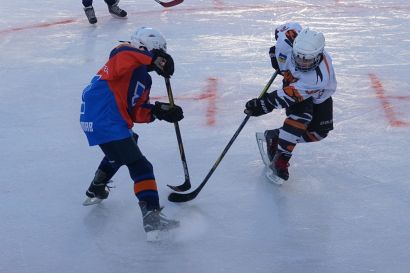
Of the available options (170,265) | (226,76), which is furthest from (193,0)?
(170,265)

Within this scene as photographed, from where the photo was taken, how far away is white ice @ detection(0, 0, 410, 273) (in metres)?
2.88

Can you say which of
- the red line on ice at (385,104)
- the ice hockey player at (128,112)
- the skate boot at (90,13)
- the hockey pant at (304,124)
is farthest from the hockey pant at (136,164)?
the skate boot at (90,13)

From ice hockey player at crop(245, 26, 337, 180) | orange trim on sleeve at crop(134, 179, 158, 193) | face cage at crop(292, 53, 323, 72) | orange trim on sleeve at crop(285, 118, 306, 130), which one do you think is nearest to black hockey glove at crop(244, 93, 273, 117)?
ice hockey player at crop(245, 26, 337, 180)

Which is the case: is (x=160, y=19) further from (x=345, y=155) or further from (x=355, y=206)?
(x=355, y=206)

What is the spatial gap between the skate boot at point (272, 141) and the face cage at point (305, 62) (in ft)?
1.57

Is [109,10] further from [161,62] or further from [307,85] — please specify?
[161,62]

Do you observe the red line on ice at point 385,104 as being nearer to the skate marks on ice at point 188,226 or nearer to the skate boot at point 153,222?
the skate marks on ice at point 188,226

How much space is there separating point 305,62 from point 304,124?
0.32 metres

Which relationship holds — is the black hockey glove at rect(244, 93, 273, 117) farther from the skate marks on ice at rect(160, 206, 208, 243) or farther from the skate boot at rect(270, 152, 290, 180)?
the skate marks on ice at rect(160, 206, 208, 243)

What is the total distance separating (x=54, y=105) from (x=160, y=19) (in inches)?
84.0

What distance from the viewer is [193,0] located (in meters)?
6.98

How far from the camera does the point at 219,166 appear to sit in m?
3.66

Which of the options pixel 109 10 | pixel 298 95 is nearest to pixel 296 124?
pixel 298 95

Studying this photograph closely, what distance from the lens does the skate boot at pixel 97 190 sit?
10.7 feet
